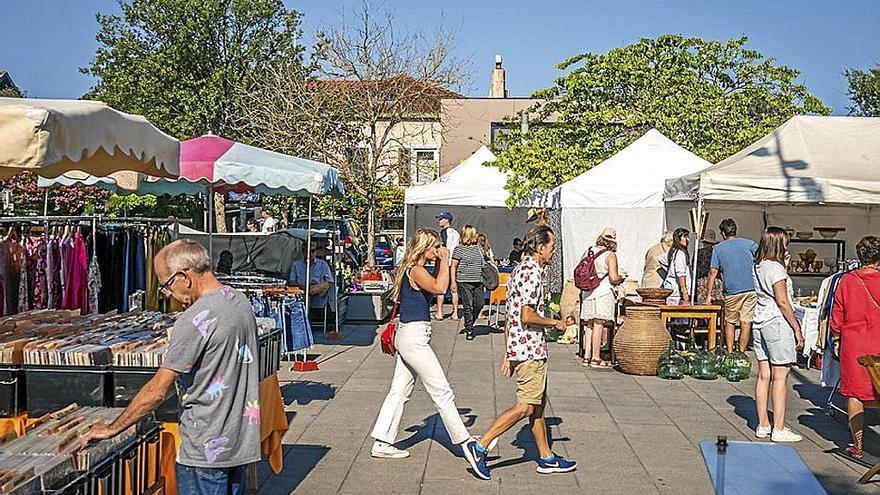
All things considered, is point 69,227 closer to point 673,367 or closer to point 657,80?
point 673,367

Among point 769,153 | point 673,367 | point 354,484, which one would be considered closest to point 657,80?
point 769,153

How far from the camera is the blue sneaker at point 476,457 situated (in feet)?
22.0

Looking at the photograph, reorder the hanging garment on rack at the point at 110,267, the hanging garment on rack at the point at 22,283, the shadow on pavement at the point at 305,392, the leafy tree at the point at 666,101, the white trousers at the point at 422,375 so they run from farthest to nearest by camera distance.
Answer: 1. the leafy tree at the point at 666,101
2. the hanging garment on rack at the point at 110,267
3. the shadow on pavement at the point at 305,392
4. the hanging garment on rack at the point at 22,283
5. the white trousers at the point at 422,375

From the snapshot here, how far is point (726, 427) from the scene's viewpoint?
868cm

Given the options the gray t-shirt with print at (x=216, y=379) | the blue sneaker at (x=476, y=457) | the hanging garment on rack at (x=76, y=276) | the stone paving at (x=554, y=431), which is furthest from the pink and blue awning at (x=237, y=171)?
the gray t-shirt with print at (x=216, y=379)

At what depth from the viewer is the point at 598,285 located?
11.9m

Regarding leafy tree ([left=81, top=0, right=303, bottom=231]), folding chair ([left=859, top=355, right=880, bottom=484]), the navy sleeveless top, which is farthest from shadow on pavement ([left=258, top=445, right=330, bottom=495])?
leafy tree ([left=81, top=0, right=303, bottom=231])

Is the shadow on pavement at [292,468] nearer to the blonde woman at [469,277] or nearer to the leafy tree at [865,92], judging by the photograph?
the blonde woman at [469,277]

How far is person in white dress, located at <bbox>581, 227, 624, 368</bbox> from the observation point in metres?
11.8

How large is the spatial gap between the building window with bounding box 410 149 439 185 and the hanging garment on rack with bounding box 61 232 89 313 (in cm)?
1798

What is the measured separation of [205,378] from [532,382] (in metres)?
3.15

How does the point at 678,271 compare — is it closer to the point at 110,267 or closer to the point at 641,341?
the point at 641,341

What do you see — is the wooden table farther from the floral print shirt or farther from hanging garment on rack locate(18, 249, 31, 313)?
Answer: hanging garment on rack locate(18, 249, 31, 313)

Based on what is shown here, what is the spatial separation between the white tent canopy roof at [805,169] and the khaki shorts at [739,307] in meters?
1.27
